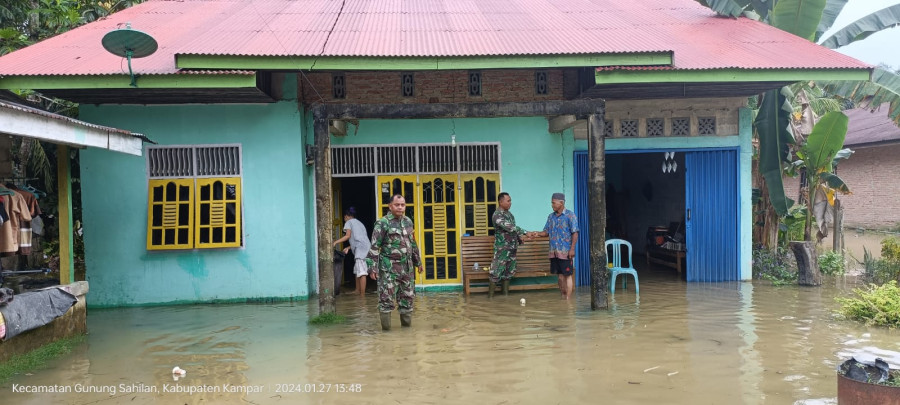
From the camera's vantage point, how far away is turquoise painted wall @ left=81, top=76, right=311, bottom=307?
31.5ft

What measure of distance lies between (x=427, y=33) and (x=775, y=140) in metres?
6.03

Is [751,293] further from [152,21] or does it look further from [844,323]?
[152,21]

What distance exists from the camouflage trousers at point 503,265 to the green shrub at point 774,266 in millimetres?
4487

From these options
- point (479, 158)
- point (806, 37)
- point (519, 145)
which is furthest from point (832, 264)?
point (479, 158)

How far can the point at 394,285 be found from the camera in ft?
24.4

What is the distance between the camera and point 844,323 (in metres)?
7.39

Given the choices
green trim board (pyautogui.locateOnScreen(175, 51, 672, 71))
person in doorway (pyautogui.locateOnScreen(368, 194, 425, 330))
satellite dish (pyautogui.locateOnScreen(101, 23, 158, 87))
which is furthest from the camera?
green trim board (pyautogui.locateOnScreen(175, 51, 672, 71))

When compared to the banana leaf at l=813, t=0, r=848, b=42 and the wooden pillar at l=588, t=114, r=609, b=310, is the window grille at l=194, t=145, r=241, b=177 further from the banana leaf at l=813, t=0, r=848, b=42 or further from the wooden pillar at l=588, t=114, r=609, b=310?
the banana leaf at l=813, t=0, r=848, b=42

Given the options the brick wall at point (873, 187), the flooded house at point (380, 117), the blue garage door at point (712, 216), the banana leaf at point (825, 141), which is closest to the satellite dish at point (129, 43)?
the flooded house at point (380, 117)

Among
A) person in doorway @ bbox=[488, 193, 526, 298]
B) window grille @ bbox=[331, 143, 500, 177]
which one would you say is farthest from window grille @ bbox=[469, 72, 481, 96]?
person in doorway @ bbox=[488, 193, 526, 298]

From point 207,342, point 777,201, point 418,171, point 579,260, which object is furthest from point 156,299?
point 777,201

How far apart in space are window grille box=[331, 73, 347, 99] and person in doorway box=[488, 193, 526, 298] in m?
3.03

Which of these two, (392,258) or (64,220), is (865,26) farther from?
(64,220)

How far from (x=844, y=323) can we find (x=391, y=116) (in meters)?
5.92
